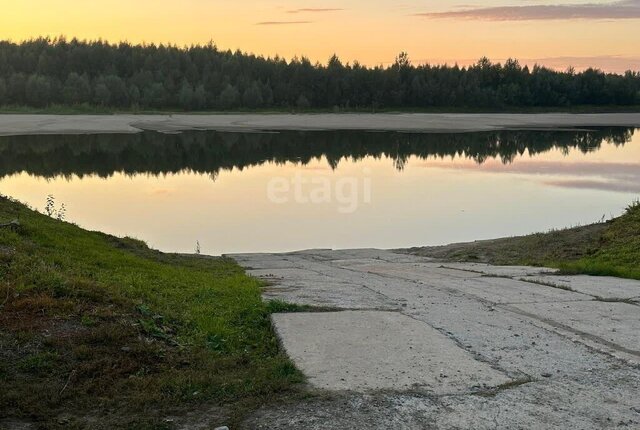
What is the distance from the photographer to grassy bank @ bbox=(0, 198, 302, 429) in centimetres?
503

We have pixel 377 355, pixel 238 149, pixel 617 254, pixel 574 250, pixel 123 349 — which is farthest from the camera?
pixel 238 149

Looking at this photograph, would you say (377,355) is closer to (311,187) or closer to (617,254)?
(617,254)

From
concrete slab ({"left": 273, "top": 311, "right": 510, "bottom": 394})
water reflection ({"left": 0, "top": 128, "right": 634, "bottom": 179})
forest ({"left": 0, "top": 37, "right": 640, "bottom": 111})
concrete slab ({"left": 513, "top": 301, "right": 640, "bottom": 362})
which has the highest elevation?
forest ({"left": 0, "top": 37, "right": 640, "bottom": 111})

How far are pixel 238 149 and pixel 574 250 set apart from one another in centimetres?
3474

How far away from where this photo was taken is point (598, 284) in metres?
10.7

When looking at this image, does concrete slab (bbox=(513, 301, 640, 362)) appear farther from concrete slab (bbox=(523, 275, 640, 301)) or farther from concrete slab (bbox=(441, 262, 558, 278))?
concrete slab (bbox=(441, 262, 558, 278))

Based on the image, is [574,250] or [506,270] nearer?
[506,270]

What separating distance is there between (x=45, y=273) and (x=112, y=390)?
8.92ft

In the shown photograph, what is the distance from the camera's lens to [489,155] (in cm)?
4781

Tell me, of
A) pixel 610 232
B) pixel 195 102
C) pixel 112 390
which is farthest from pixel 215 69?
pixel 112 390

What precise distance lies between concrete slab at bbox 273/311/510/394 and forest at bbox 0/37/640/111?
3673 inches

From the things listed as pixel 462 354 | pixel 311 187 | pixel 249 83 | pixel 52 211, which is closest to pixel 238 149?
pixel 311 187

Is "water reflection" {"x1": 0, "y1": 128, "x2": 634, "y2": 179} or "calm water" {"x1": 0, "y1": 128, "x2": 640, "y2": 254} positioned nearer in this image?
"calm water" {"x1": 0, "y1": 128, "x2": 640, "y2": 254}

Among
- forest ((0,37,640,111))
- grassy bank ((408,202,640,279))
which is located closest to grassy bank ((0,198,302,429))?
grassy bank ((408,202,640,279))
